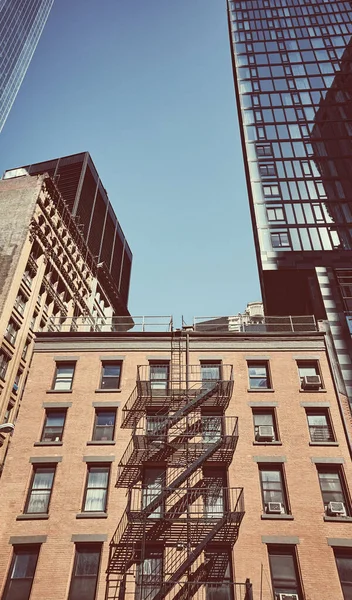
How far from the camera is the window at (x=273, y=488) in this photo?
72.8ft

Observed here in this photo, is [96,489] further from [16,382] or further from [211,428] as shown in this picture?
[16,382]

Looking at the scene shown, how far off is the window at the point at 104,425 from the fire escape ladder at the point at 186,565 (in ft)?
23.8

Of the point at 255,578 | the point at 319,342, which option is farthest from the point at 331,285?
the point at 255,578

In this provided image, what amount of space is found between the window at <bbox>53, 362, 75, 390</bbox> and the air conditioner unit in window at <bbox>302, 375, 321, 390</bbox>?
44.0ft

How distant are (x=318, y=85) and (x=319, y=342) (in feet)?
159

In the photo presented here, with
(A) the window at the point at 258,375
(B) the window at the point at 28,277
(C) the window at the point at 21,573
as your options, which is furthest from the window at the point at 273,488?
(B) the window at the point at 28,277

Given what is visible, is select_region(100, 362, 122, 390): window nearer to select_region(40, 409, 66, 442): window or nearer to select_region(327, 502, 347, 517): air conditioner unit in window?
select_region(40, 409, 66, 442): window

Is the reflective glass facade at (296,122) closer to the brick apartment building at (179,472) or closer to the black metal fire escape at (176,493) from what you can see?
the brick apartment building at (179,472)

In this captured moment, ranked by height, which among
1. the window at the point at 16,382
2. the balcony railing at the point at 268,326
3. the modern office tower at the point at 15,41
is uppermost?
the modern office tower at the point at 15,41

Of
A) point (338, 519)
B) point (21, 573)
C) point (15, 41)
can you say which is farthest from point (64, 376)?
point (15, 41)

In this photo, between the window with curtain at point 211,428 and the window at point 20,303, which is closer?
the window with curtain at point 211,428

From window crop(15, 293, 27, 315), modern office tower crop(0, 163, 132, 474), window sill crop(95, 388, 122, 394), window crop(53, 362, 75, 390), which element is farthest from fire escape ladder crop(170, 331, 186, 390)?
window crop(15, 293, 27, 315)

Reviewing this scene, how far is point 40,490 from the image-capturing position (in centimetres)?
2336

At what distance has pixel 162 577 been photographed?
20625 mm
